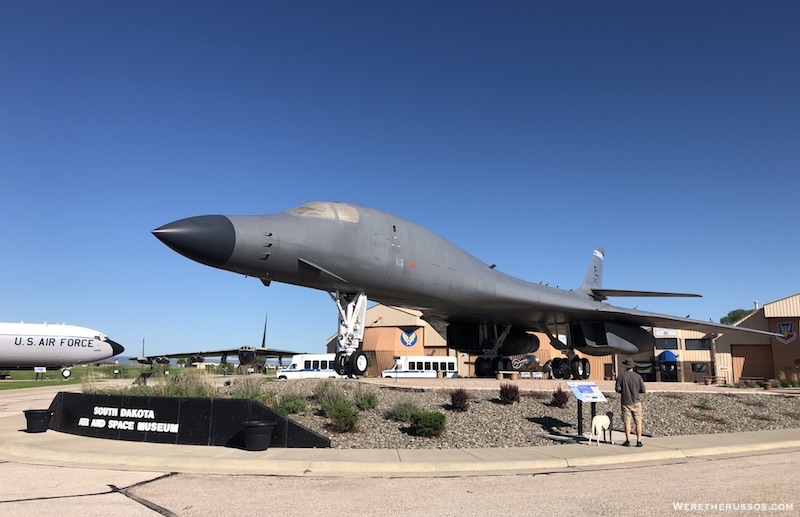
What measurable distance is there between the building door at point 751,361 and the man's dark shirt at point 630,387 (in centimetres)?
3499

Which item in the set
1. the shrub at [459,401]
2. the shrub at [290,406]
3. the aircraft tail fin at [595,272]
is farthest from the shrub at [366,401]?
the aircraft tail fin at [595,272]

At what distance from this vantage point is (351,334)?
35.5 feet

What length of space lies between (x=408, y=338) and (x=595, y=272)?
19946mm

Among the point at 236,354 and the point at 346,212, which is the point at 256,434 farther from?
the point at 236,354

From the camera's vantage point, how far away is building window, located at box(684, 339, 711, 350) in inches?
1576

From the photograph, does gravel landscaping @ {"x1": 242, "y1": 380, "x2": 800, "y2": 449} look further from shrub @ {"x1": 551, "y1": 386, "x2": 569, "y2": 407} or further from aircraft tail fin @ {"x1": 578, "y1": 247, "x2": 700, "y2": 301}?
aircraft tail fin @ {"x1": 578, "y1": 247, "x2": 700, "y2": 301}

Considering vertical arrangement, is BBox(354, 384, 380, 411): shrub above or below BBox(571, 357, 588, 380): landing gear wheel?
below

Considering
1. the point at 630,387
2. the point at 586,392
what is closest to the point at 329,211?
the point at 586,392

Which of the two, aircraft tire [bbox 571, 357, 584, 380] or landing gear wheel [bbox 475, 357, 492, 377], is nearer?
aircraft tire [bbox 571, 357, 584, 380]

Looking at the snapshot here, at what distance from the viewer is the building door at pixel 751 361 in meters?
37.2

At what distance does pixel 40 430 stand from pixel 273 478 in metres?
6.89

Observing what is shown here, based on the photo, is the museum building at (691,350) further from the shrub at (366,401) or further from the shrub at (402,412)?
the shrub at (402,412)

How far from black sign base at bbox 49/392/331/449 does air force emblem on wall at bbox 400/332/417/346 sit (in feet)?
110

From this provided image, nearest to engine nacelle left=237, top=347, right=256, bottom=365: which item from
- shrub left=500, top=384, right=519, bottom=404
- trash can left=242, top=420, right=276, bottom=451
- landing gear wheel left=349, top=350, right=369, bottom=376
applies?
shrub left=500, top=384, right=519, bottom=404
